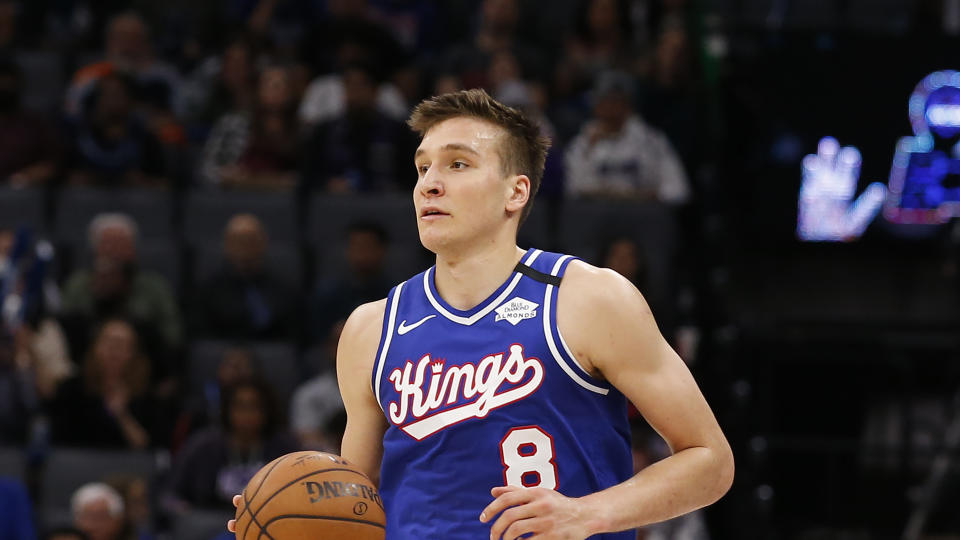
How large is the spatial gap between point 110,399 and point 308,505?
17.0 feet

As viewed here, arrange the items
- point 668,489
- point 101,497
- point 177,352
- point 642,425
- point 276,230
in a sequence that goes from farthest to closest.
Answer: point 276,230, point 177,352, point 642,425, point 101,497, point 668,489

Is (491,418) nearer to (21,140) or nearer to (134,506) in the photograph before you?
(134,506)

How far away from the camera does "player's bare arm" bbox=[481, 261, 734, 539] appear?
303cm

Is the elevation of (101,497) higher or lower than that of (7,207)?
lower

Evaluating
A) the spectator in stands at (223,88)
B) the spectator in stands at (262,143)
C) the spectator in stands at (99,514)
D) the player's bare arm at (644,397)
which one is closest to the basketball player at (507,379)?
the player's bare arm at (644,397)

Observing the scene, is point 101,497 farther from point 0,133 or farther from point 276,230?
point 0,133

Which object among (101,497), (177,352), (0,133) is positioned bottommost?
(101,497)

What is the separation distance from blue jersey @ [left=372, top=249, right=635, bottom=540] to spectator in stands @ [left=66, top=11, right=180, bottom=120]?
7.68 m

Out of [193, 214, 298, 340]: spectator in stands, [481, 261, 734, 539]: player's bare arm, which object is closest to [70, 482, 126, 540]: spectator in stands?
[193, 214, 298, 340]: spectator in stands

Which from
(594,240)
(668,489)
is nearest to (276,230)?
(594,240)

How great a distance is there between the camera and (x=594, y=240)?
8992 mm

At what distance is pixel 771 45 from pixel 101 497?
5.44 metres

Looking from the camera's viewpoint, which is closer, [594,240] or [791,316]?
[594,240]

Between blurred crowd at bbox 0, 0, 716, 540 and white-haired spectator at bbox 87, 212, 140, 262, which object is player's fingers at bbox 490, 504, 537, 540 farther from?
white-haired spectator at bbox 87, 212, 140, 262
